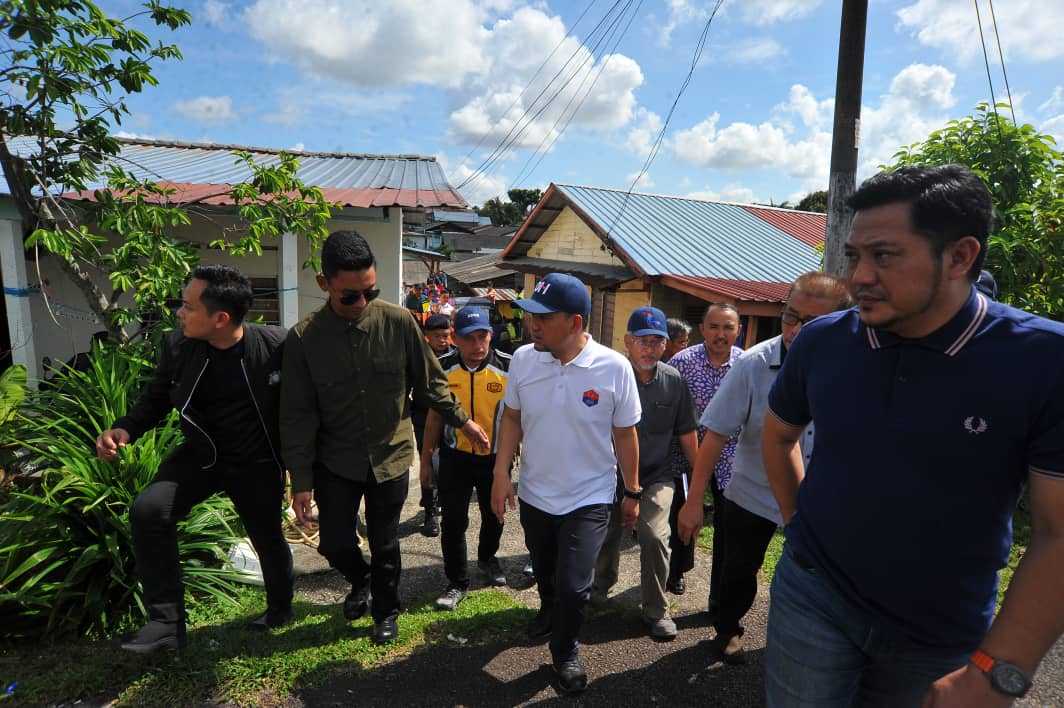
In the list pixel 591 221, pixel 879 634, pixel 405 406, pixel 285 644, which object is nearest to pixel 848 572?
pixel 879 634

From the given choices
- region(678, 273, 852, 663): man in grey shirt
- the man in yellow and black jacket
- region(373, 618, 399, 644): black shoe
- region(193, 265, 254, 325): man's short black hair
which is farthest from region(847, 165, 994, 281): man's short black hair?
region(373, 618, 399, 644): black shoe

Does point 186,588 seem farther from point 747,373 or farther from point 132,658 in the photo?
point 747,373

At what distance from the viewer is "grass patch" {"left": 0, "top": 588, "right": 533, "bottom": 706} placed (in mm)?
2824

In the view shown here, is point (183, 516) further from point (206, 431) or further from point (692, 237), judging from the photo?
point (692, 237)

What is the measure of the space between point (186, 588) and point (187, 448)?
1.03 m

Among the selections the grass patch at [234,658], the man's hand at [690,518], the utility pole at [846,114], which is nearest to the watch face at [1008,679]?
the man's hand at [690,518]

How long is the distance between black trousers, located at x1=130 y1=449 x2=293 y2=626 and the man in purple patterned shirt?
2353 mm

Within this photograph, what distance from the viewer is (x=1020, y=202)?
5.87 meters

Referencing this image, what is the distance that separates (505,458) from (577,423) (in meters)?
0.49

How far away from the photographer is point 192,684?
9.46 feet

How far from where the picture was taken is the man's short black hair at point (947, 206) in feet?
4.92

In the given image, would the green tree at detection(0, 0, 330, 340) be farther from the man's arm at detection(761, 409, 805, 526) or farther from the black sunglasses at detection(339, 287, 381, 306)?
the man's arm at detection(761, 409, 805, 526)

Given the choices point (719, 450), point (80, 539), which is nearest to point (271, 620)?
point (80, 539)

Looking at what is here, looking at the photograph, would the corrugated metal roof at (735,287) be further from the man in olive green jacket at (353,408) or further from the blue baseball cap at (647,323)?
the man in olive green jacket at (353,408)
